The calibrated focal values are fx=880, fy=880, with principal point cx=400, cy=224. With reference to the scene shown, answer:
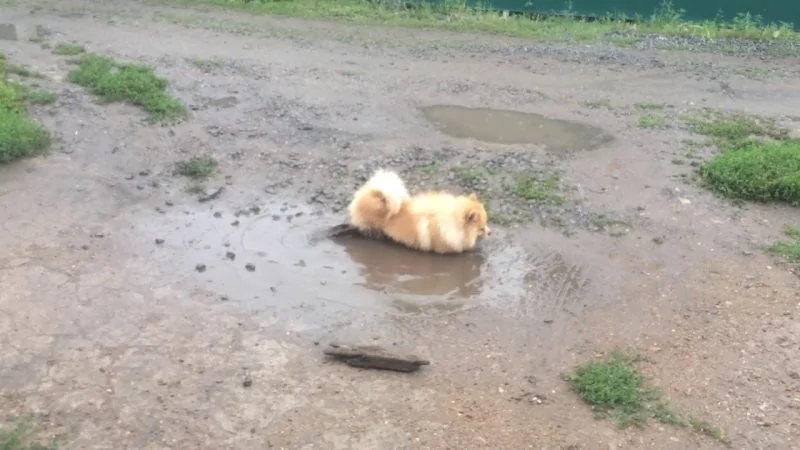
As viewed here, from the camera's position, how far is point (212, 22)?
13.0 meters

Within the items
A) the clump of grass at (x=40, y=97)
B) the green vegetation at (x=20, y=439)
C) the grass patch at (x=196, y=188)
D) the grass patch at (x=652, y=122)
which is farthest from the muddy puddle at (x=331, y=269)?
the grass patch at (x=652, y=122)

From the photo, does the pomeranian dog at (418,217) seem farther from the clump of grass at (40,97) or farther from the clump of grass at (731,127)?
the clump of grass at (40,97)

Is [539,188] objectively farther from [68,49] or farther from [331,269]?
[68,49]

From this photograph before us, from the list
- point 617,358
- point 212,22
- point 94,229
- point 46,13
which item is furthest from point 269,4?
point 617,358

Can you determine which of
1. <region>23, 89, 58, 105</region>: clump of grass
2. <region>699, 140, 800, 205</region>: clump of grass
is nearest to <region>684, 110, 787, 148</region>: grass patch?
<region>699, 140, 800, 205</region>: clump of grass

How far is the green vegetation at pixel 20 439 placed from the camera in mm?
4236

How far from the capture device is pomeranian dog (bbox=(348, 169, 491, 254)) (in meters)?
6.35

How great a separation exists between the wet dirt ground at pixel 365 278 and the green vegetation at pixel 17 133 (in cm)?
16

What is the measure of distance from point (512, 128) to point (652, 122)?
149cm

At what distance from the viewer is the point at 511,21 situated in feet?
45.6

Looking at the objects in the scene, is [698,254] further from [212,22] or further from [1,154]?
[212,22]

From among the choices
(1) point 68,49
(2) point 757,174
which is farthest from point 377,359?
(1) point 68,49

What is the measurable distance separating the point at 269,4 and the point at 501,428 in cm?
1106

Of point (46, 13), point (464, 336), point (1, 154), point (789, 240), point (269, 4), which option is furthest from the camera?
point (269, 4)
